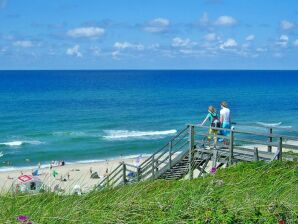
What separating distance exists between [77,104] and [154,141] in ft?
145

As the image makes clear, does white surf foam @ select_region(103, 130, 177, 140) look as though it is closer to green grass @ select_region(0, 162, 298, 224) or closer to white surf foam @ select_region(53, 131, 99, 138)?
white surf foam @ select_region(53, 131, 99, 138)

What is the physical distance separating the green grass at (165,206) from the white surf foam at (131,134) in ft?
150

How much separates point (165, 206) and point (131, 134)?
49191 millimetres

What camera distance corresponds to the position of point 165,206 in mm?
4930

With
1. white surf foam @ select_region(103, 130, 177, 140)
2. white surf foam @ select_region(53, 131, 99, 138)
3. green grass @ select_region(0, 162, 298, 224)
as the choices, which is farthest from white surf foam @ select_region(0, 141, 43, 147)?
green grass @ select_region(0, 162, 298, 224)

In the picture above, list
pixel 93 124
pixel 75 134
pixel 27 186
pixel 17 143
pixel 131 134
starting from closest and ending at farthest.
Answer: pixel 27 186
pixel 17 143
pixel 75 134
pixel 131 134
pixel 93 124

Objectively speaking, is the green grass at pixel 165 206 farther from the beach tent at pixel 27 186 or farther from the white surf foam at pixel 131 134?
the white surf foam at pixel 131 134

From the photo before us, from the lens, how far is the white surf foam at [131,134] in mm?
Answer: 51922

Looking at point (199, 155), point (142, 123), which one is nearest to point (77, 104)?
point (142, 123)

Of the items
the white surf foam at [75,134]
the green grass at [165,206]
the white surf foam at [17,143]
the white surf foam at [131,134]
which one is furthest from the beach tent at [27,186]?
the white surf foam at [75,134]

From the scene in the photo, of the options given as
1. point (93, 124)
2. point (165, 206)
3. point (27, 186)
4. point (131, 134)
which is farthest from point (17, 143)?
point (165, 206)

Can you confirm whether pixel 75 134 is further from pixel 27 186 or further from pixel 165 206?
pixel 165 206

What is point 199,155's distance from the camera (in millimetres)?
15773

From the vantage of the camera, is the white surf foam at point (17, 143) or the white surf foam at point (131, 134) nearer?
the white surf foam at point (17, 143)
